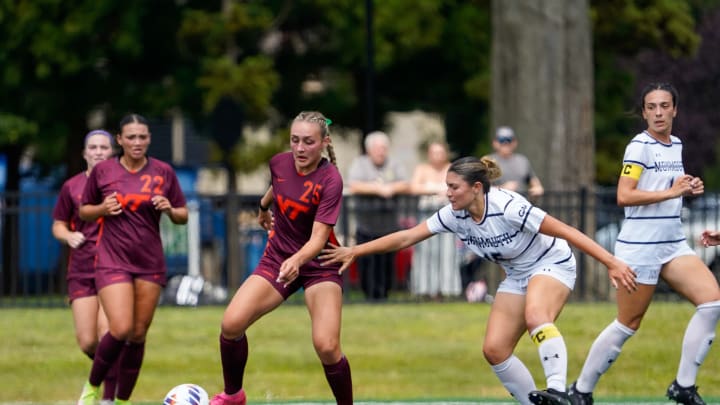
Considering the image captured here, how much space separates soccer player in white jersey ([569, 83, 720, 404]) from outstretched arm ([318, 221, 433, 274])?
1430 millimetres

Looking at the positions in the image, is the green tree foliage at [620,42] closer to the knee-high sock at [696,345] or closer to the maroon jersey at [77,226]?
the knee-high sock at [696,345]

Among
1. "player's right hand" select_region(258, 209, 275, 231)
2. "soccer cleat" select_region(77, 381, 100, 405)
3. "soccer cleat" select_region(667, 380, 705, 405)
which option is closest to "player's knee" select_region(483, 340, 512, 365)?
"soccer cleat" select_region(667, 380, 705, 405)

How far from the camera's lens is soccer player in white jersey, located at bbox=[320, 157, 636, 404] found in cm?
863

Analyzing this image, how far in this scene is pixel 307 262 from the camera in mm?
9125

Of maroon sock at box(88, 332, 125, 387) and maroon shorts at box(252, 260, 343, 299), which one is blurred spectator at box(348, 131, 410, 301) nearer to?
maroon sock at box(88, 332, 125, 387)

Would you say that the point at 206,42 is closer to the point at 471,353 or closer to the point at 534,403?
the point at 471,353

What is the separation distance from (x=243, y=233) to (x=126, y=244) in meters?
7.53

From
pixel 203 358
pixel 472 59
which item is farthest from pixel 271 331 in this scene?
pixel 472 59

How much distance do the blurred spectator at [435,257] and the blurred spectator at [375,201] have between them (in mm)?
316

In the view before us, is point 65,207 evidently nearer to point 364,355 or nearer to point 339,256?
point 339,256

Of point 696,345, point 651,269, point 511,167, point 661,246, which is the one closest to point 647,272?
point 651,269

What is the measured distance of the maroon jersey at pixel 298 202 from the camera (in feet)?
29.9

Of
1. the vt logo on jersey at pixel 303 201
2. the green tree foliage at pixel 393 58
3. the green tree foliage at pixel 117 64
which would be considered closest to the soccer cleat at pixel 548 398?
the vt logo on jersey at pixel 303 201

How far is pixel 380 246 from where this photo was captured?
29.8 ft
